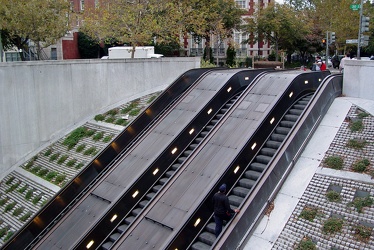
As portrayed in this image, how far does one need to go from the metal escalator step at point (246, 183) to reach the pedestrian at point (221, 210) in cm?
141

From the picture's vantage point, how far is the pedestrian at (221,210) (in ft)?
28.1

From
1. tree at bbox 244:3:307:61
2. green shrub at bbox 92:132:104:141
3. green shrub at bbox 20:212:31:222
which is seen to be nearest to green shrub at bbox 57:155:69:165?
green shrub at bbox 92:132:104:141

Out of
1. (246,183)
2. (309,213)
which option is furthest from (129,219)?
(309,213)

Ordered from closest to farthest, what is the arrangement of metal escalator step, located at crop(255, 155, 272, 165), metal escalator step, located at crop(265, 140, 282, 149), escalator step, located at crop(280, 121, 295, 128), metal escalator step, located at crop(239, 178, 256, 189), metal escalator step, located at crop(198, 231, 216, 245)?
metal escalator step, located at crop(198, 231, 216, 245)
metal escalator step, located at crop(239, 178, 256, 189)
metal escalator step, located at crop(255, 155, 272, 165)
metal escalator step, located at crop(265, 140, 282, 149)
escalator step, located at crop(280, 121, 295, 128)

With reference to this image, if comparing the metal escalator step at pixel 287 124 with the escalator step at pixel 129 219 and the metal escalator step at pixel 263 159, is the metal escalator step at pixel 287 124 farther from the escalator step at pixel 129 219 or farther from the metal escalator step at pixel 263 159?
the escalator step at pixel 129 219

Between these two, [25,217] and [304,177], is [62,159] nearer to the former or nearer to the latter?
[25,217]

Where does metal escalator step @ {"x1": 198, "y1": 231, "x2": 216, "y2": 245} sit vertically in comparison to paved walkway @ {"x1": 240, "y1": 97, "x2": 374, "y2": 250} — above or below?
below

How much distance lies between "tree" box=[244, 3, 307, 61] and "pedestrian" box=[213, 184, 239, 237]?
33.9 metres

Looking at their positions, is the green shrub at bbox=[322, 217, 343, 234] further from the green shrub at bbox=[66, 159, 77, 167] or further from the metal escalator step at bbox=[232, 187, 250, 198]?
the green shrub at bbox=[66, 159, 77, 167]

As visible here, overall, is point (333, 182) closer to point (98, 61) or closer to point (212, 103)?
point (212, 103)

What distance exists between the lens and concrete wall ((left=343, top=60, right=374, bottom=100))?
12.9m

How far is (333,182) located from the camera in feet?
32.1

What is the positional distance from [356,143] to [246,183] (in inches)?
130

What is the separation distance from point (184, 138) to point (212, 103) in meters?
1.87
